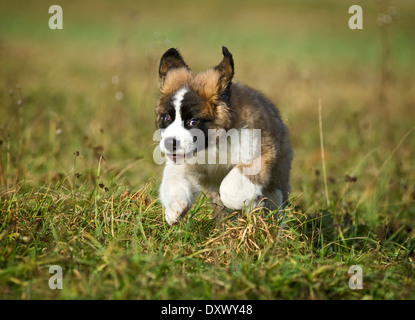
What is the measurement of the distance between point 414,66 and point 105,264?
632 inches

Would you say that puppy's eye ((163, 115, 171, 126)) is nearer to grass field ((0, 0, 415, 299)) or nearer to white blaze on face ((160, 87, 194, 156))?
white blaze on face ((160, 87, 194, 156))

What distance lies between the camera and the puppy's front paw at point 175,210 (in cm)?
385

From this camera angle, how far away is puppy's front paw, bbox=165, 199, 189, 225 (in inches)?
151

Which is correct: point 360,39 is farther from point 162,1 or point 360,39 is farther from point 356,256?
point 356,256

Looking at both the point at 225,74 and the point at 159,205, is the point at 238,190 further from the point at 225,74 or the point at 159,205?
the point at 225,74

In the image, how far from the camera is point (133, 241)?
11.8 ft

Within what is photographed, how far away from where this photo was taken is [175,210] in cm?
387

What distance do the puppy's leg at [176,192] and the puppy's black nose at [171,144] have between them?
15.0 inches

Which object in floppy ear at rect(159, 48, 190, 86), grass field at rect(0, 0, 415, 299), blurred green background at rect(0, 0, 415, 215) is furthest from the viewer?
blurred green background at rect(0, 0, 415, 215)

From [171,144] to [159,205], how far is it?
68 centimetres

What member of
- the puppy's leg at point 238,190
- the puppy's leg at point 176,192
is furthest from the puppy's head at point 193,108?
the puppy's leg at point 238,190

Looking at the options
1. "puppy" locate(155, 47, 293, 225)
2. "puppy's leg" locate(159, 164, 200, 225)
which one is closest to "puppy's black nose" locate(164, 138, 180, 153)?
"puppy" locate(155, 47, 293, 225)

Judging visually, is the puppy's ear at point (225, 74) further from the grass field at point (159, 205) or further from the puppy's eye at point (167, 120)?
the grass field at point (159, 205)

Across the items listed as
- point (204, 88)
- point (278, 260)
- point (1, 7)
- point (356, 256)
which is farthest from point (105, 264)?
point (1, 7)
